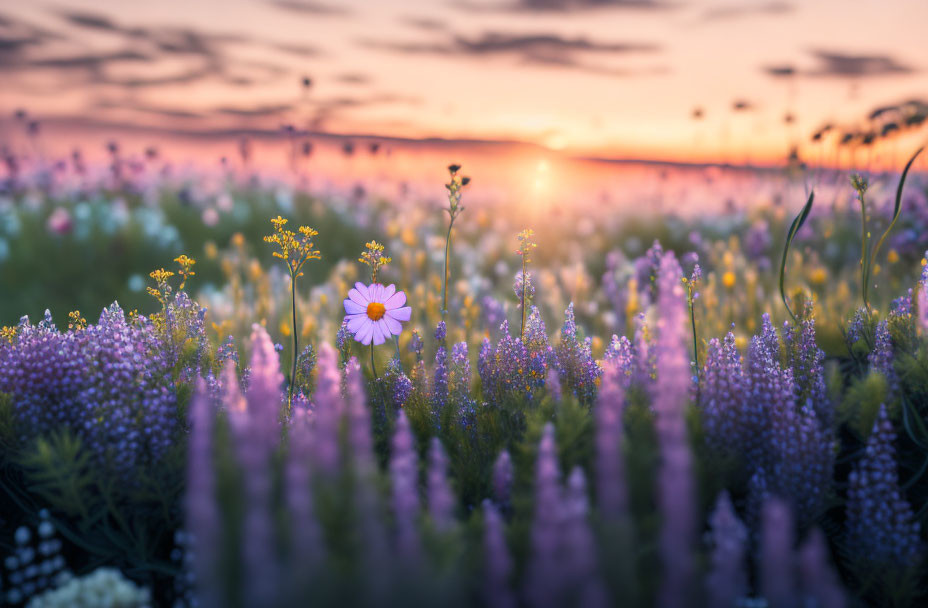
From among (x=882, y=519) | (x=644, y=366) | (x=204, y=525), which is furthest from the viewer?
(x=644, y=366)

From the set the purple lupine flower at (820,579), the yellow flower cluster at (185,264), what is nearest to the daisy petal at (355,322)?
the yellow flower cluster at (185,264)

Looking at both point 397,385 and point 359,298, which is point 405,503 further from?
point 359,298

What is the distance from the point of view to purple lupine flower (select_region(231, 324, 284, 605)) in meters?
1.31

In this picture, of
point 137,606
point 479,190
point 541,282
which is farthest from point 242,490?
point 479,190

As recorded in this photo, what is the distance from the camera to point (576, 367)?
3.01 metres

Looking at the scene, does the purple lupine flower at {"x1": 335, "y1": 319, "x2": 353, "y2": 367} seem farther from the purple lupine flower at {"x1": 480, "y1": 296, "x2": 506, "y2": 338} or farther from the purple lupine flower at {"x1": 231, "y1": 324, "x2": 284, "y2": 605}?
the purple lupine flower at {"x1": 480, "y1": 296, "x2": 506, "y2": 338}

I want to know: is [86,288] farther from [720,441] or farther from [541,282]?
[720,441]

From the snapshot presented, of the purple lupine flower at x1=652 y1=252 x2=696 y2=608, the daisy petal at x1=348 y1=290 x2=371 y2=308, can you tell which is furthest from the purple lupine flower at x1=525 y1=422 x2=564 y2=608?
the daisy petal at x1=348 y1=290 x2=371 y2=308

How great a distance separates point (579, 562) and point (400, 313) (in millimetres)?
1972

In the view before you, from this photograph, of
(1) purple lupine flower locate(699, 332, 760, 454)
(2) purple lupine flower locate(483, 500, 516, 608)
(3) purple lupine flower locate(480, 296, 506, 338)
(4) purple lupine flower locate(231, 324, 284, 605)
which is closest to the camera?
(4) purple lupine flower locate(231, 324, 284, 605)

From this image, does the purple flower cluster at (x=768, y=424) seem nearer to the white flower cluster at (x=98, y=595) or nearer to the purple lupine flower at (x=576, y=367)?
the purple lupine flower at (x=576, y=367)

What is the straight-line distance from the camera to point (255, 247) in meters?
10.2

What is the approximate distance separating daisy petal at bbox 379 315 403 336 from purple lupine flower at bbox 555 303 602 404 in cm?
73

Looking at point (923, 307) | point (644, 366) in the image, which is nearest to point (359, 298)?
point (644, 366)
